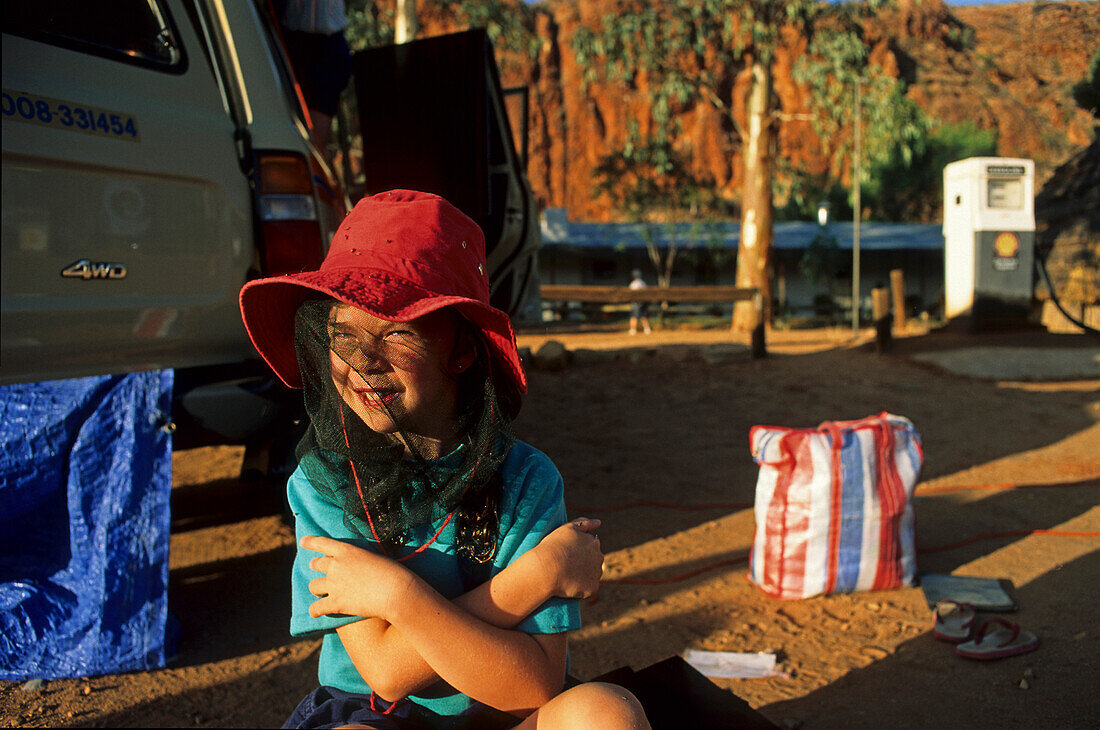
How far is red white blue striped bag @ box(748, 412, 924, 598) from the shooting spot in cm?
310

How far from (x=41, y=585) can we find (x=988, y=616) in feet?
11.3

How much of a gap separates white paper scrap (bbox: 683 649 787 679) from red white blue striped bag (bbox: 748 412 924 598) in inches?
21.3

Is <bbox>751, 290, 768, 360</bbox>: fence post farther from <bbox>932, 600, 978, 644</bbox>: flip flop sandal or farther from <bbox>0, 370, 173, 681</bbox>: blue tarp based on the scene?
<bbox>0, 370, 173, 681</bbox>: blue tarp

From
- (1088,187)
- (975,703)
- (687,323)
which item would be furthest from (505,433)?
(687,323)

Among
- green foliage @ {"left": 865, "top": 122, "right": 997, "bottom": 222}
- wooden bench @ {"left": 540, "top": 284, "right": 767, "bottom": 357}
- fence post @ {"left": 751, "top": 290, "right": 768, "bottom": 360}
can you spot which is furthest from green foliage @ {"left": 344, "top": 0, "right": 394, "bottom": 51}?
green foliage @ {"left": 865, "top": 122, "right": 997, "bottom": 222}

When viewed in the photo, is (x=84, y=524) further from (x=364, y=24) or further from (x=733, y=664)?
(x=364, y=24)

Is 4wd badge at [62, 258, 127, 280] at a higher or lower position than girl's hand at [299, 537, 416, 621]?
higher

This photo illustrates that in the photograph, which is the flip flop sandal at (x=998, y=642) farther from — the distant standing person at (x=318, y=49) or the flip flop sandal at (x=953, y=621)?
the distant standing person at (x=318, y=49)

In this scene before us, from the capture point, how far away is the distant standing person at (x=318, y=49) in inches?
159

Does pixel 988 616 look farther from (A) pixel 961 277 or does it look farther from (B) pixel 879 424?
(A) pixel 961 277

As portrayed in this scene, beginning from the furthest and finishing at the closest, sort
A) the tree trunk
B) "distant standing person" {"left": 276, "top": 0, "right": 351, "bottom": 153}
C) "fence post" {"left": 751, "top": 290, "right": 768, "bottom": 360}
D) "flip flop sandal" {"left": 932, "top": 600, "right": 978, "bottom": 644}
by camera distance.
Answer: the tree trunk → "fence post" {"left": 751, "top": 290, "right": 768, "bottom": 360} → "distant standing person" {"left": 276, "top": 0, "right": 351, "bottom": 153} → "flip flop sandal" {"left": 932, "top": 600, "right": 978, "bottom": 644}

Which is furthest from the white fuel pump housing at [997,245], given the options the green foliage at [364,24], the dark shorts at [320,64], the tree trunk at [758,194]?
the green foliage at [364,24]

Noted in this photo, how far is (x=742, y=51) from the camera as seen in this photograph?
56.1 ft

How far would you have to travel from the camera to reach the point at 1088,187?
12.5m
